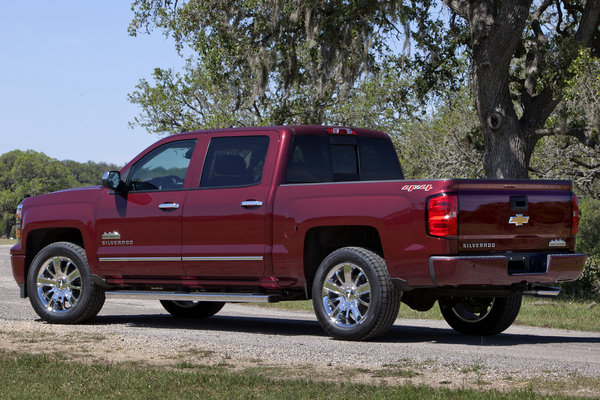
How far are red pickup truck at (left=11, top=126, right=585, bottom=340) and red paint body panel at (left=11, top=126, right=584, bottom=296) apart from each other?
14 millimetres

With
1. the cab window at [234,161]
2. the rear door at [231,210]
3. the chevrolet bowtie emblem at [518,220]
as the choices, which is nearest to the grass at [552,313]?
the chevrolet bowtie emblem at [518,220]

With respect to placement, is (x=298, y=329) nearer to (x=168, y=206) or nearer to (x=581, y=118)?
(x=168, y=206)

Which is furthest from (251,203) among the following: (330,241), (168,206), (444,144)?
(444,144)

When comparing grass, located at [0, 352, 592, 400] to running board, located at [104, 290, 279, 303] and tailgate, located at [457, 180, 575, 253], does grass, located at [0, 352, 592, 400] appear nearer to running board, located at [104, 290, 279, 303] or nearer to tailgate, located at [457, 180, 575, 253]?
running board, located at [104, 290, 279, 303]

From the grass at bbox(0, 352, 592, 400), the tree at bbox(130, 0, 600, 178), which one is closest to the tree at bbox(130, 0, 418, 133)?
the tree at bbox(130, 0, 600, 178)

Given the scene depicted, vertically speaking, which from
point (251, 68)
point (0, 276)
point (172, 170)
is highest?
point (251, 68)

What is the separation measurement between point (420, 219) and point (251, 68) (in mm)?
13833

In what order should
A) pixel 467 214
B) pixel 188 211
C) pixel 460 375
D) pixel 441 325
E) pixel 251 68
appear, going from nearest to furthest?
pixel 460 375 < pixel 467 214 < pixel 188 211 < pixel 441 325 < pixel 251 68

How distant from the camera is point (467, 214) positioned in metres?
8.42

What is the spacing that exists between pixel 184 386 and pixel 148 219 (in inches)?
165

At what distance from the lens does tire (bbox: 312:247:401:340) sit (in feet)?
28.7

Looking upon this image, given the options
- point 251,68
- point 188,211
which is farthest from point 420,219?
point 251,68

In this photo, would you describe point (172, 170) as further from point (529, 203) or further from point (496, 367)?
point (496, 367)

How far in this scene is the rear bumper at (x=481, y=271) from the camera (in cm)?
834
